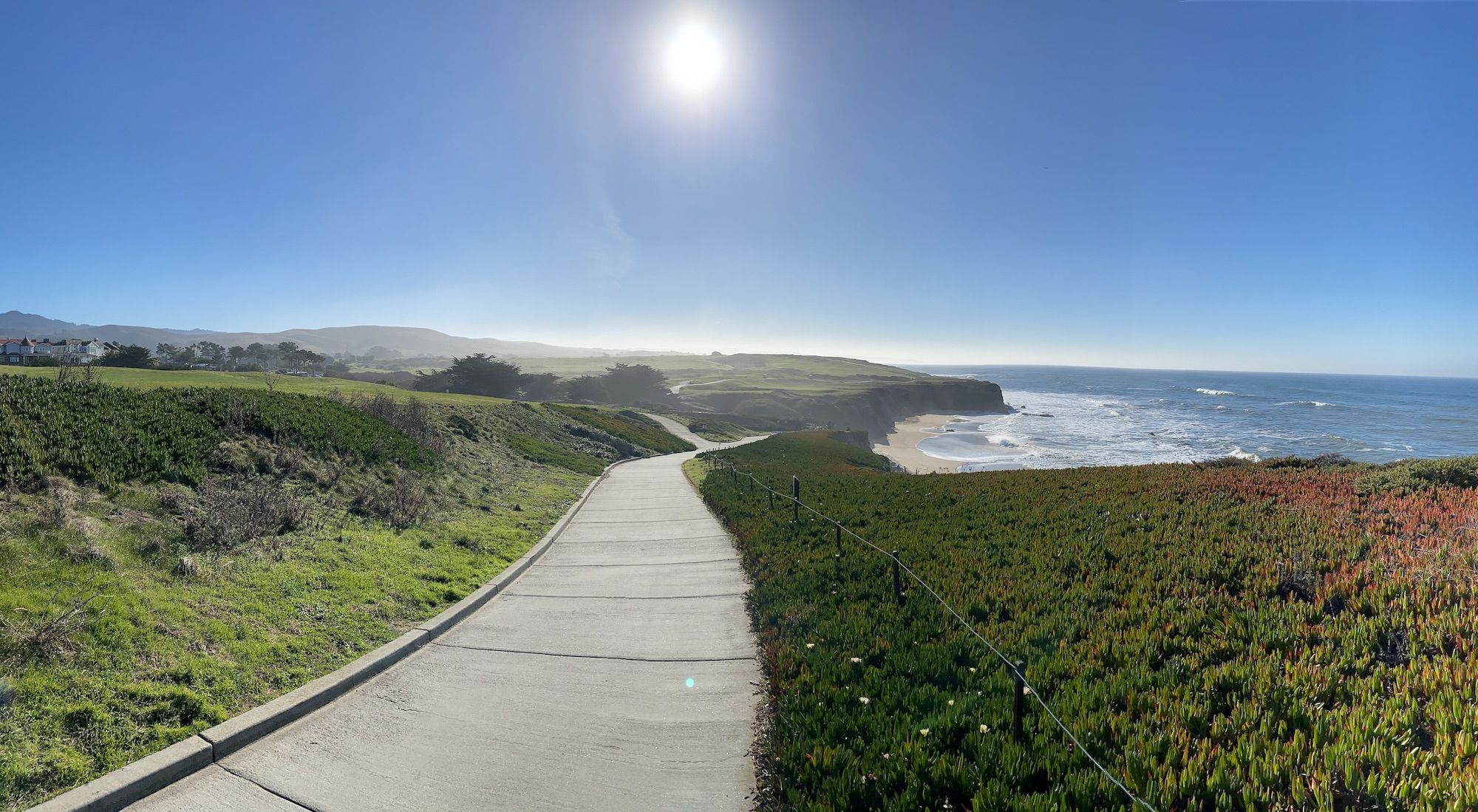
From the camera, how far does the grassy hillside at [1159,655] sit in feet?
12.3

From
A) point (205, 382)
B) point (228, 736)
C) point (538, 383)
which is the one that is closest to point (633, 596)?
point (228, 736)

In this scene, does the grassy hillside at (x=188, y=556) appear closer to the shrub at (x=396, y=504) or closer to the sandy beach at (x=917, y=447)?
the shrub at (x=396, y=504)

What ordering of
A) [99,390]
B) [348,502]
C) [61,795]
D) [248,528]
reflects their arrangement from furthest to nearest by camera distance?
[348,502], [99,390], [248,528], [61,795]

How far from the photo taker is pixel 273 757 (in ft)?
16.2

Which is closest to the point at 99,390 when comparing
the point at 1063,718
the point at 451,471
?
the point at 451,471

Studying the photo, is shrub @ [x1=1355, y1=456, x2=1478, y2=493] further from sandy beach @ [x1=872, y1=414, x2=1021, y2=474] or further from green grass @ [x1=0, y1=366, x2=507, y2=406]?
green grass @ [x1=0, y1=366, x2=507, y2=406]

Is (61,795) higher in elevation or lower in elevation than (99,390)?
lower

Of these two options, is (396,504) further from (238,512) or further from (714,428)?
(714,428)

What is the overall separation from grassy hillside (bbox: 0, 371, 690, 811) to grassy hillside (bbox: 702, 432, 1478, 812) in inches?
205

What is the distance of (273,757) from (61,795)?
3.92 feet

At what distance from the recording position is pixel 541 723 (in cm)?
554

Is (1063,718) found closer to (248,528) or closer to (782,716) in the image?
(782,716)

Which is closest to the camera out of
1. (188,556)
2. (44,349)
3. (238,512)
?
(188,556)

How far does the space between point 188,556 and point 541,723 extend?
18.9ft
